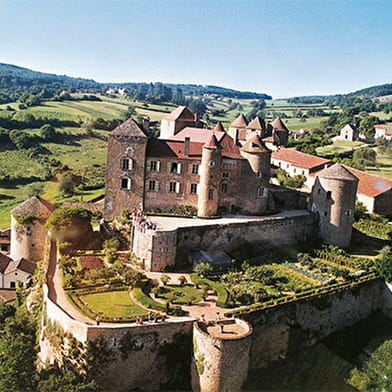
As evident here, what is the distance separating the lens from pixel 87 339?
31172 millimetres

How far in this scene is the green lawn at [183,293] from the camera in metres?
36.4

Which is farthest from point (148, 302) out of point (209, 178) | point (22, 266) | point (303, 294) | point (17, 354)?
point (22, 266)

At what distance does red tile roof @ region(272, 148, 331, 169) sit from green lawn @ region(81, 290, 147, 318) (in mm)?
37482

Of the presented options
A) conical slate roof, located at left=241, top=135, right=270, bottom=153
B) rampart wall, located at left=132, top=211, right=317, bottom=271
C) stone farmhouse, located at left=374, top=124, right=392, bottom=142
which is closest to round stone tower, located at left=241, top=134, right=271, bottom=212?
conical slate roof, located at left=241, top=135, right=270, bottom=153

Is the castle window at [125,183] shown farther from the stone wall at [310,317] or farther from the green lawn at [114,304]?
the stone wall at [310,317]

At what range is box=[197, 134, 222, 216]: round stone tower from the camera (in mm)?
47384

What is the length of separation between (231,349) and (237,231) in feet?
54.3

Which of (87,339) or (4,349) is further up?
(87,339)

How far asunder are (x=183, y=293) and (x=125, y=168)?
16516 mm

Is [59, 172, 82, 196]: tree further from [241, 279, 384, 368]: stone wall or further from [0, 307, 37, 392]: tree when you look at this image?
[241, 279, 384, 368]: stone wall

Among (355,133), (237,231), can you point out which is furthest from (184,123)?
(355,133)

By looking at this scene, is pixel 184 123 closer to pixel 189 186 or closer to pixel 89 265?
pixel 189 186

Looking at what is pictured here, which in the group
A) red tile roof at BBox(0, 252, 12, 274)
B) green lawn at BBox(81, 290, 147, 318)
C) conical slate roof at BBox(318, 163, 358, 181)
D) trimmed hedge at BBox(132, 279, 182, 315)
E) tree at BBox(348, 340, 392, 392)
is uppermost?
conical slate roof at BBox(318, 163, 358, 181)

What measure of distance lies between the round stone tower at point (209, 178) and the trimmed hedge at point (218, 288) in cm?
963
